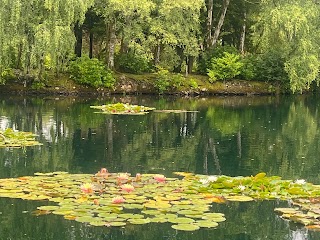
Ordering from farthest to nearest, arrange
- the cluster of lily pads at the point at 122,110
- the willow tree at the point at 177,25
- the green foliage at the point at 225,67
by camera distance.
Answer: the green foliage at the point at 225,67
the willow tree at the point at 177,25
the cluster of lily pads at the point at 122,110

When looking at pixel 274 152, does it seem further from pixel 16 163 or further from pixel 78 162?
pixel 16 163

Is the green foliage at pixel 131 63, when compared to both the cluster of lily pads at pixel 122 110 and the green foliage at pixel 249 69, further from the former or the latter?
the cluster of lily pads at pixel 122 110

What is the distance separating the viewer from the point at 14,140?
12.9 metres

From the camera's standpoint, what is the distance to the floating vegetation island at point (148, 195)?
259 inches

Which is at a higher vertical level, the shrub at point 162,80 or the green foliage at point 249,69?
the green foliage at point 249,69

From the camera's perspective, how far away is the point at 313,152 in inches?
520

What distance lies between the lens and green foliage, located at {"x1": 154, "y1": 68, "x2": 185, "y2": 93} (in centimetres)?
3089

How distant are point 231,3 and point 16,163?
2692 cm

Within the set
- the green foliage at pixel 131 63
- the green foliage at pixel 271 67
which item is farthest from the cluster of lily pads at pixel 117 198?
the green foliage at pixel 271 67

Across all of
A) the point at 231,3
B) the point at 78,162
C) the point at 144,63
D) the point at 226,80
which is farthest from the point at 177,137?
the point at 231,3

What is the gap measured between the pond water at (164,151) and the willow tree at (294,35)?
7575 mm

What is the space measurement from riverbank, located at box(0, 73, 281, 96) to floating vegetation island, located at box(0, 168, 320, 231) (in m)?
19.6

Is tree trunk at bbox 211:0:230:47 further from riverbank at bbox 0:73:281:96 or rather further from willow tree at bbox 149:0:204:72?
riverbank at bbox 0:73:281:96

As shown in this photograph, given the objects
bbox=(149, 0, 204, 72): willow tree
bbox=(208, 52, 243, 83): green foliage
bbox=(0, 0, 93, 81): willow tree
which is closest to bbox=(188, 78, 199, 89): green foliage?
bbox=(208, 52, 243, 83): green foliage
